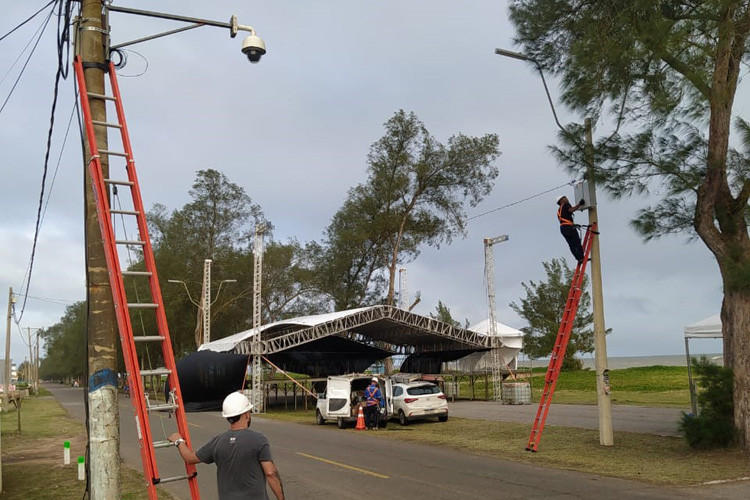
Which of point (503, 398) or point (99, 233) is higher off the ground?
point (99, 233)

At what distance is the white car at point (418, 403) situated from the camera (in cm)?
2425

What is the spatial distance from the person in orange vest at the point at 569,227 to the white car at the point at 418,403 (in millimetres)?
10480

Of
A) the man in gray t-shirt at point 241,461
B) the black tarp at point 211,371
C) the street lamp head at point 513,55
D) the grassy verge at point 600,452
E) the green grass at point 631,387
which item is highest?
the street lamp head at point 513,55

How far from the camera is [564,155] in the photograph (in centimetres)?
1473

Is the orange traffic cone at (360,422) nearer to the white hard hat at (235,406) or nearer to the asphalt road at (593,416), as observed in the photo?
the asphalt road at (593,416)

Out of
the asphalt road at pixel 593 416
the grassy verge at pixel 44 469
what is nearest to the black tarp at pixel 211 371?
the grassy verge at pixel 44 469

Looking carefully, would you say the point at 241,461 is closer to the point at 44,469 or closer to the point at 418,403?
the point at 44,469

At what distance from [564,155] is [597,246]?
2.62m

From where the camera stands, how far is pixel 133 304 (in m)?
5.70

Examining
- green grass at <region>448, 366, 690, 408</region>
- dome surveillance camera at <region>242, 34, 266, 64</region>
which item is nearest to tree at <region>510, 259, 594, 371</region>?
green grass at <region>448, 366, 690, 408</region>

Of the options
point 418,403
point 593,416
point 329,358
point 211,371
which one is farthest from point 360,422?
point 329,358

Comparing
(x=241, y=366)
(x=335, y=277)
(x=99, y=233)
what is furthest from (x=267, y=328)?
(x=99, y=233)

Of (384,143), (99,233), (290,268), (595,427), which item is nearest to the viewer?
(99,233)

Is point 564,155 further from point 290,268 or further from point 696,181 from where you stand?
point 290,268
